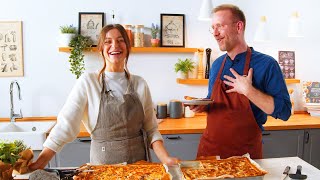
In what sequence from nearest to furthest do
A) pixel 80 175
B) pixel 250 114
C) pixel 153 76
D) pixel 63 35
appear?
pixel 80 175 < pixel 250 114 < pixel 63 35 < pixel 153 76

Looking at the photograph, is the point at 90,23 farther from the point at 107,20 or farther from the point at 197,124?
the point at 197,124

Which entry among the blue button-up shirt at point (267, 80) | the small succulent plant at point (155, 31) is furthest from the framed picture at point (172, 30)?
the blue button-up shirt at point (267, 80)

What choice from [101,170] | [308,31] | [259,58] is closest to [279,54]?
[308,31]

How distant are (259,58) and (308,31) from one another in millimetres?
2012

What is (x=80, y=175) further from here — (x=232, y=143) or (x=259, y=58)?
(x=259, y=58)

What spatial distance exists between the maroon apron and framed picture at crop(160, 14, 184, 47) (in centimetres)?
135

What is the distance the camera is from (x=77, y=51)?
3148mm

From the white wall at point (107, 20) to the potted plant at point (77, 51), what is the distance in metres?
0.11

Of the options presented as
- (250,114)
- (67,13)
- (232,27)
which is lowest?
(250,114)

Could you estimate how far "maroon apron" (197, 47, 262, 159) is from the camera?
6.47 ft

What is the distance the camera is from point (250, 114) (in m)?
1.96

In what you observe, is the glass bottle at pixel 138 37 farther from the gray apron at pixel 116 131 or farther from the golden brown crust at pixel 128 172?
the golden brown crust at pixel 128 172

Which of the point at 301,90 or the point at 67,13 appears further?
the point at 301,90

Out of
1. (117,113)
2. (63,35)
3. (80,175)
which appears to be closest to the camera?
(80,175)
